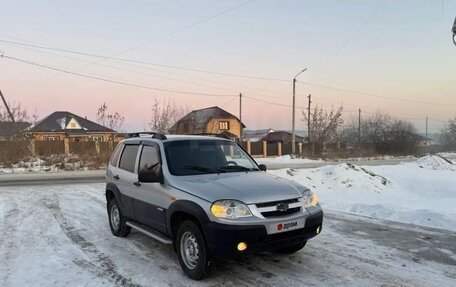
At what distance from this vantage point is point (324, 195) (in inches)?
521

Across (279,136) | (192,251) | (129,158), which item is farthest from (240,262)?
(279,136)

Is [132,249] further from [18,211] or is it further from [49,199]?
[49,199]

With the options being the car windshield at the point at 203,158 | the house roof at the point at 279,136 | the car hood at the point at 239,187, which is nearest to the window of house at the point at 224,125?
the house roof at the point at 279,136

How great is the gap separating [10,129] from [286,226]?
3126 cm

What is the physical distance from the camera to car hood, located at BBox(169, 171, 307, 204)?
5.17 metres

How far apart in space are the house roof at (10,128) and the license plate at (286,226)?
101 ft

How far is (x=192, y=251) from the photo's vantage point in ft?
18.0

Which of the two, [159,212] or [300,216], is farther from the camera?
[159,212]

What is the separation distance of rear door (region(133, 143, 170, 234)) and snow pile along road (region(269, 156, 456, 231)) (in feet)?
18.1

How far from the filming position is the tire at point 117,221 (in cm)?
758

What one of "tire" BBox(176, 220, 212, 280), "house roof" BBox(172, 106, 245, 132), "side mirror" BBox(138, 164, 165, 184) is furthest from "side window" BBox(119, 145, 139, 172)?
"house roof" BBox(172, 106, 245, 132)

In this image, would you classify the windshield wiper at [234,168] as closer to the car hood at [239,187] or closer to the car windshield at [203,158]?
the car windshield at [203,158]

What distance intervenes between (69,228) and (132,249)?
89.0 inches

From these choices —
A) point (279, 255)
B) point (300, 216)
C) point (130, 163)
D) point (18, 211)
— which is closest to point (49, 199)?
point (18, 211)
